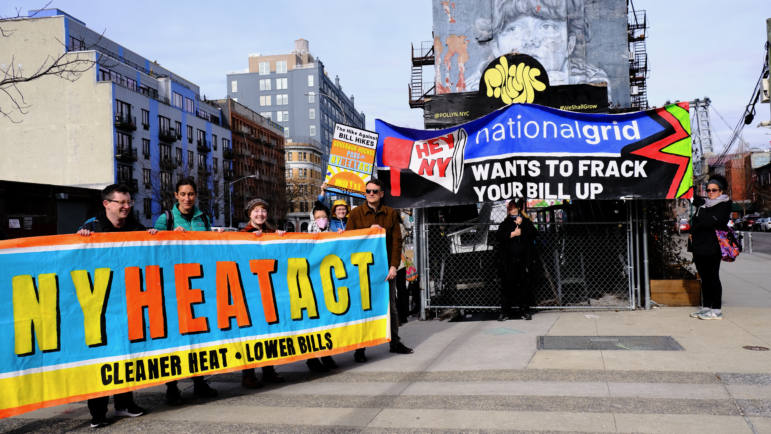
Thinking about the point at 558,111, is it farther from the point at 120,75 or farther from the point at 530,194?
the point at 120,75

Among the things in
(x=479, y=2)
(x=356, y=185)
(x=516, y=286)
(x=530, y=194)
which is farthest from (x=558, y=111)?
(x=479, y=2)

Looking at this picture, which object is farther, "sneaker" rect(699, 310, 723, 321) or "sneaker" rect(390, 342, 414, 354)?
"sneaker" rect(699, 310, 723, 321)

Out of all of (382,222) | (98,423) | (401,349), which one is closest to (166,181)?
→ (382,222)

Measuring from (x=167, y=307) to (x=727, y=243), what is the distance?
7.01 meters

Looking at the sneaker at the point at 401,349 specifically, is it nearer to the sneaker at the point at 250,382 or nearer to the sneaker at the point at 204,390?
the sneaker at the point at 250,382

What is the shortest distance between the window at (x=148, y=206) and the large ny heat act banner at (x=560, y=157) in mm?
52372

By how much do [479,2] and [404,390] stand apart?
1233 inches

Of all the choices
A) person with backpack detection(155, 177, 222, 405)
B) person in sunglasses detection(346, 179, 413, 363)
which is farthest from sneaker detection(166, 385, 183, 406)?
person in sunglasses detection(346, 179, 413, 363)

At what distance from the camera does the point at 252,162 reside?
81.8 metres

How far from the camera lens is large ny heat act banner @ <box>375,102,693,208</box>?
8578 mm

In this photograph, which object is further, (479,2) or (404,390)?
(479,2)

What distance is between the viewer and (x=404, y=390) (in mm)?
5219

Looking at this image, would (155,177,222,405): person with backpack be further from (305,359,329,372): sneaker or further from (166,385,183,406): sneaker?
(305,359,329,372): sneaker

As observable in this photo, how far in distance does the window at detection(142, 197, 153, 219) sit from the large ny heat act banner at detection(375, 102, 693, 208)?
172ft
